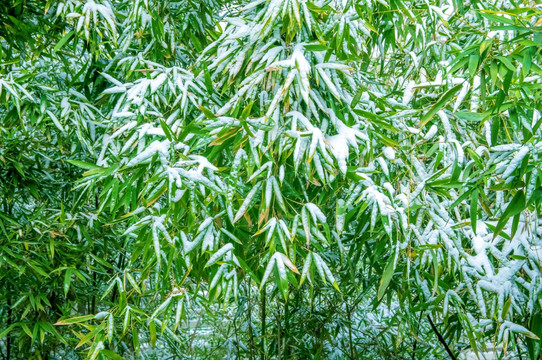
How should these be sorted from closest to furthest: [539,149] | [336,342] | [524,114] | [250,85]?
1. [539,149]
2. [524,114]
3. [250,85]
4. [336,342]

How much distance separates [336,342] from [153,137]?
186 centimetres

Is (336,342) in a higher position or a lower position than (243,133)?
lower

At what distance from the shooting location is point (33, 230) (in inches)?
98.4

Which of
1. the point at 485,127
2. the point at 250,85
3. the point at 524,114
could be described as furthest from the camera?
the point at 485,127

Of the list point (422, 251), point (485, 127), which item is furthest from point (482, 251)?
point (485, 127)

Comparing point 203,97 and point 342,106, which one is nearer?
point 342,106

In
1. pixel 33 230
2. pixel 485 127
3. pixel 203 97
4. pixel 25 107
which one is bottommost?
pixel 33 230

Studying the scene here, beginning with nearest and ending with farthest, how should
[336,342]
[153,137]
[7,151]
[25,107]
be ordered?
[153,137] < [25,107] < [7,151] < [336,342]

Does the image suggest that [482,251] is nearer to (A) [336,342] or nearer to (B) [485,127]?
(B) [485,127]

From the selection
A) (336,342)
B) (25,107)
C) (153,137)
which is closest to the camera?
(153,137)

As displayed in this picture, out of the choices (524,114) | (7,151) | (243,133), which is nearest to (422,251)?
(524,114)

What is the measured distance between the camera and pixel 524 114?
1479 millimetres

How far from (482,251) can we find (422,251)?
23cm

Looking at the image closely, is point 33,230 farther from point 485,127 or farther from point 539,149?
point 539,149
